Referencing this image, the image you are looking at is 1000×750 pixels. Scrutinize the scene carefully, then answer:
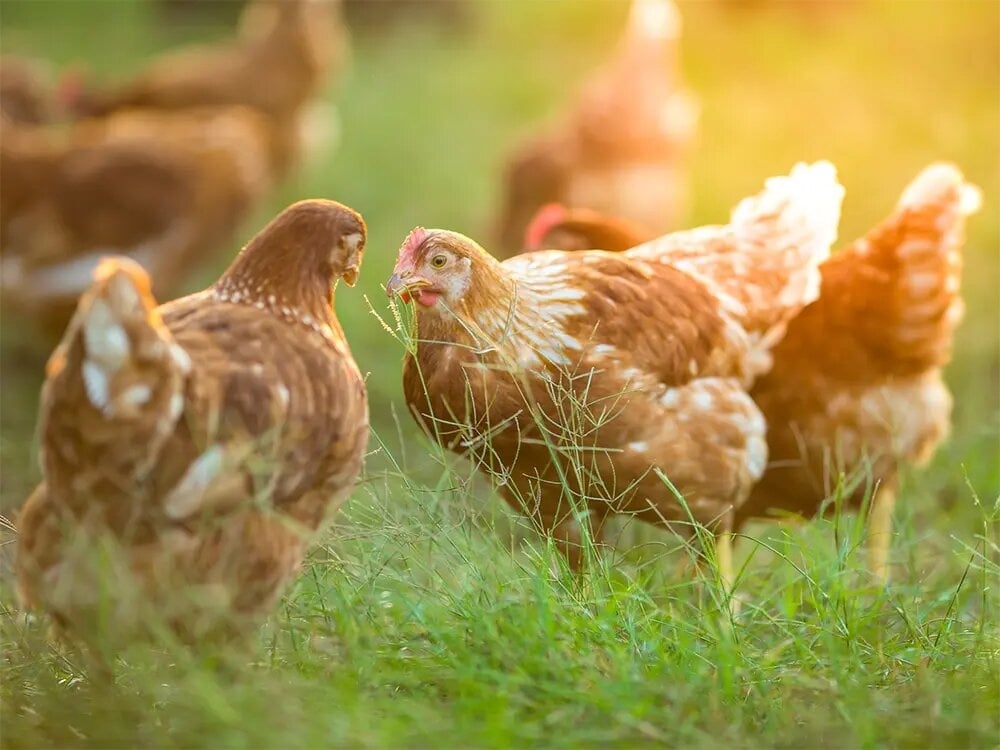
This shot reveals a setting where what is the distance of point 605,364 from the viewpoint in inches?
110

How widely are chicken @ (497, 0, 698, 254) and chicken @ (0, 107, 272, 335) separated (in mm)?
1536

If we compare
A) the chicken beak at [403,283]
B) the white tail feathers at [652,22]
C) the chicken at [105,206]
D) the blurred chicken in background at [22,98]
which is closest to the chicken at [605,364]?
the chicken beak at [403,283]

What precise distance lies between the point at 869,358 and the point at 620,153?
10.5ft

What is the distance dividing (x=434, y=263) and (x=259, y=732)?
1.03 metres

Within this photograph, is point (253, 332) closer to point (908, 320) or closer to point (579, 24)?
point (908, 320)

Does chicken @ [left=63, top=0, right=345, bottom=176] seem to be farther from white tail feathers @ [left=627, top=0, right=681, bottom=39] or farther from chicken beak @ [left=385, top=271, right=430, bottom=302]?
chicken beak @ [left=385, top=271, right=430, bottom=302]

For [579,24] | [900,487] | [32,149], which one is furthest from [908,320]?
[579,24]

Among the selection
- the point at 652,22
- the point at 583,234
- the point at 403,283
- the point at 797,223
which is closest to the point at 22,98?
the point at 652,22

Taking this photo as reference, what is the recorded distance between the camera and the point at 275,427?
86.2 inches

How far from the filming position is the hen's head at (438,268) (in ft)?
8.55

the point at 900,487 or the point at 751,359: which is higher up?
the point at 751,359

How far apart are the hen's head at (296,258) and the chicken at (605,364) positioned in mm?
154

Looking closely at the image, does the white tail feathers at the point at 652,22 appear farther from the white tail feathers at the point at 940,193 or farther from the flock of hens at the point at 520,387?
the white tail feathers at the point at 940,193

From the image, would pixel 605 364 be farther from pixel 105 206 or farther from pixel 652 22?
pixel 652 22
